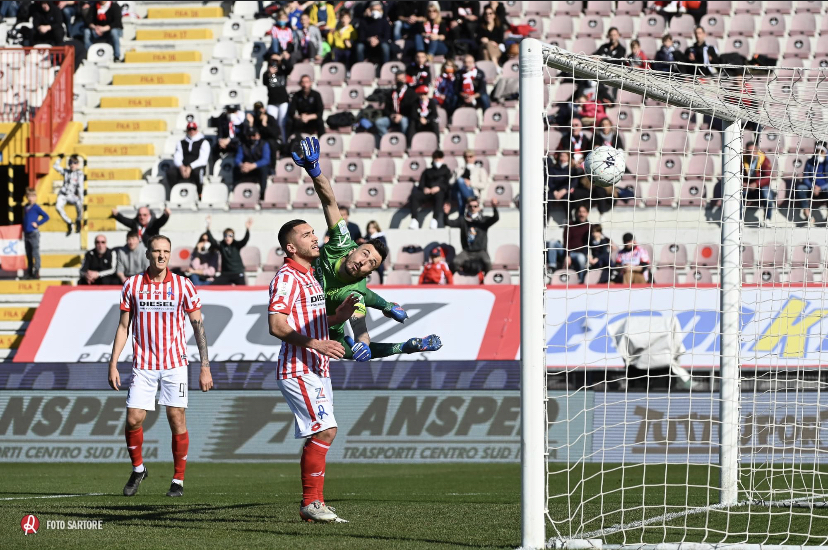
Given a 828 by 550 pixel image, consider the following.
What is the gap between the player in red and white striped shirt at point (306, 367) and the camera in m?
7.84

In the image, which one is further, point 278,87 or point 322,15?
point 322,15

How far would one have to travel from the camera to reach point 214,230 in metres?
20.5

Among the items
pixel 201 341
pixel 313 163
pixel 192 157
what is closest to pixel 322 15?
pixel 192 157

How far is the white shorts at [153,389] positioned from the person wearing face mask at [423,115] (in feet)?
39.0

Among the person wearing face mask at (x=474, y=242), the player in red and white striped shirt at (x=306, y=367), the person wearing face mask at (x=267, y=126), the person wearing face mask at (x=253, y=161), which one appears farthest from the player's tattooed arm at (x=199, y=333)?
the person wearing face mask at (x=267, y=126)

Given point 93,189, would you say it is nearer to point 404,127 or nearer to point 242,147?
point 242,147

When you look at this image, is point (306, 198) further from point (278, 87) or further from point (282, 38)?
point (282, 38)

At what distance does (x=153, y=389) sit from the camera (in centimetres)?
1030

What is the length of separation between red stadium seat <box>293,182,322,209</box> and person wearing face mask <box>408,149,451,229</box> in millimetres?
1865

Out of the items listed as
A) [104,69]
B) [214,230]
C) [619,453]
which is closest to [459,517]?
[619,453]

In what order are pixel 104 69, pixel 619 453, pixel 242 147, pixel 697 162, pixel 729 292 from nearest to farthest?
pixel 729 292 < pixel 619 453 < pixel 697 162 < pixel 242 147 < pixel 104 69

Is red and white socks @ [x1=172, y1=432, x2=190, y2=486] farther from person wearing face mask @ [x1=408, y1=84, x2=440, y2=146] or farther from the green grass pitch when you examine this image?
person wearing face mask @ [x1=408, y1=84, x2=440, y2=146]

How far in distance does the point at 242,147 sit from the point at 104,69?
5.05 meters

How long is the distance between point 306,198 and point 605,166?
13.4m
